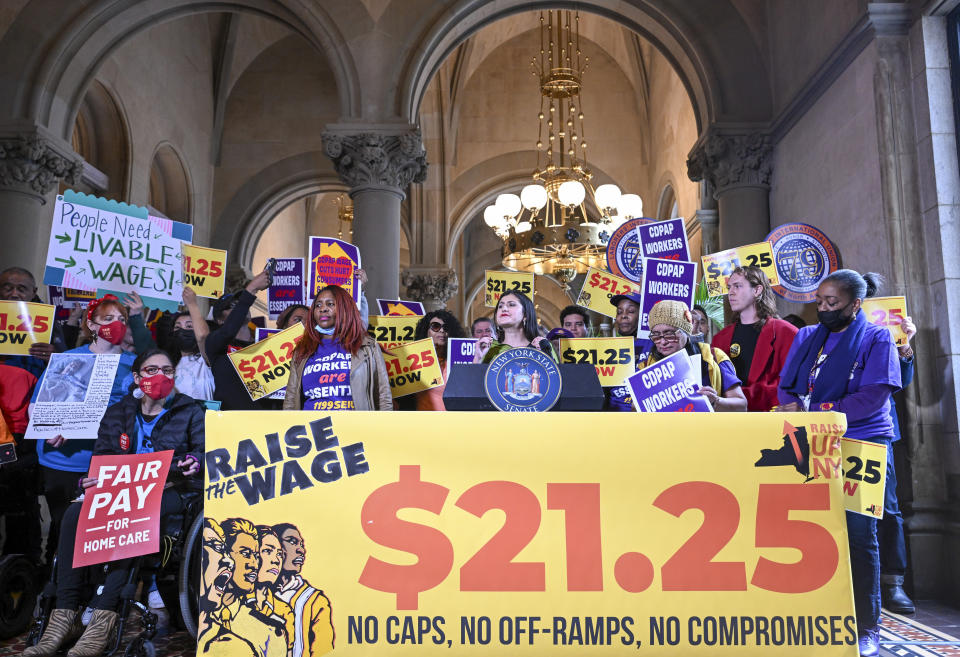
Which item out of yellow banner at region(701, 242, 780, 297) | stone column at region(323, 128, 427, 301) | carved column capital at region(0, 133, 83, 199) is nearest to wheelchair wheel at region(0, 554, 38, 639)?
yellow banner at region(701, 242, 780, 297)

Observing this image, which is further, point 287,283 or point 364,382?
point 287,283

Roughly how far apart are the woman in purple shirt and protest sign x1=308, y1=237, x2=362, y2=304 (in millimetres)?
3265

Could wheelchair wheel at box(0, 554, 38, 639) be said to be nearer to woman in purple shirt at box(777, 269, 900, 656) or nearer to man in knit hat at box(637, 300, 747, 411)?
man in knit hat at box(637, 300, 747, 411)

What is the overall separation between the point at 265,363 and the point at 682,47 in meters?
6.81

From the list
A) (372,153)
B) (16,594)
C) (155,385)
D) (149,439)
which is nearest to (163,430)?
(149,439)

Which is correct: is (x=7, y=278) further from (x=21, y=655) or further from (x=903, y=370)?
(x=903, y=370)

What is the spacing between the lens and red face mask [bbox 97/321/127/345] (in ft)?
14.8

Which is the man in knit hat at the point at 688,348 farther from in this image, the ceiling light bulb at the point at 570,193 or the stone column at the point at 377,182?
the ceiling light bulb at the point at 570,193

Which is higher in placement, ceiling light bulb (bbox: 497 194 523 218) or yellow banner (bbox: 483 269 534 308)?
ceiling light bulb (bbox: 497 194 523 218)

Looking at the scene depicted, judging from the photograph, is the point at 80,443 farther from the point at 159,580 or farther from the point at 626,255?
the point at 626,255

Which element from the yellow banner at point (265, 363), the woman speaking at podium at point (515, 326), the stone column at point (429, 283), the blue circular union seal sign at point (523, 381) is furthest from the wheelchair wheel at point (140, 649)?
the stone column at point (429, 283)

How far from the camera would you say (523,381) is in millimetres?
3383

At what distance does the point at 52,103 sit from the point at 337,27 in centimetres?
340

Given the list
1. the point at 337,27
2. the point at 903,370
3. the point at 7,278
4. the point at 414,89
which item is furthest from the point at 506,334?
the point at 337,27
